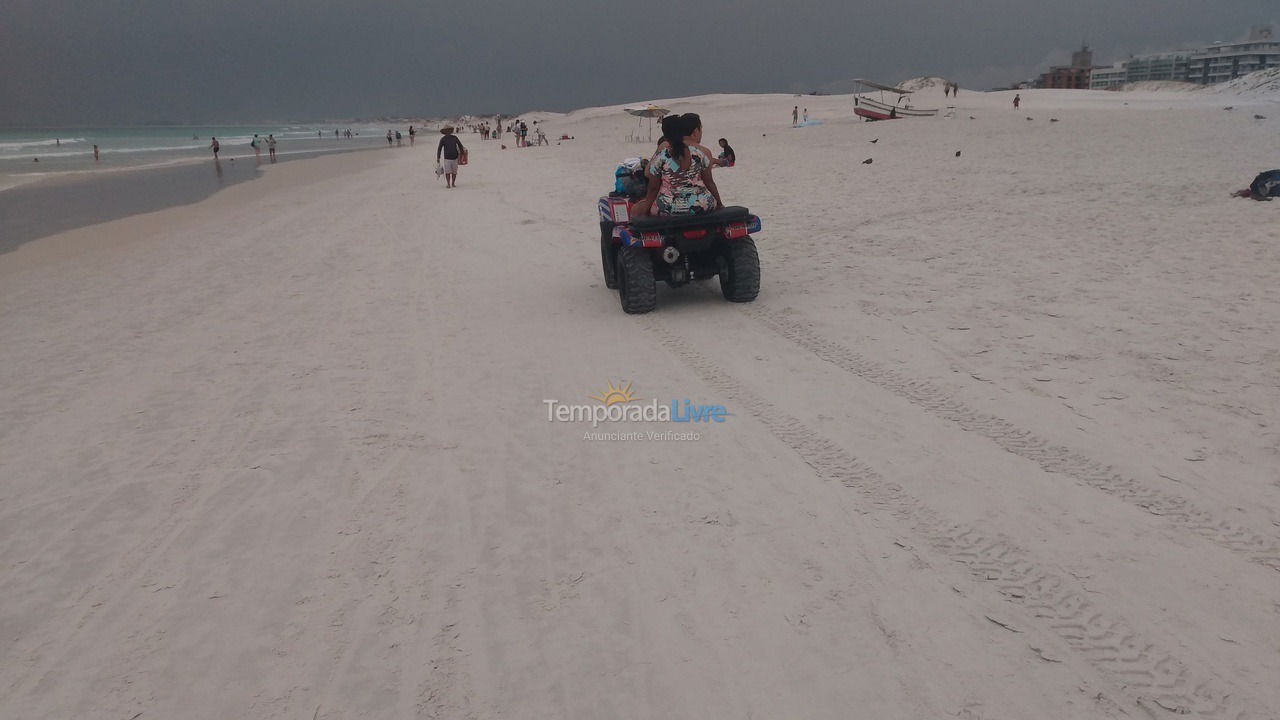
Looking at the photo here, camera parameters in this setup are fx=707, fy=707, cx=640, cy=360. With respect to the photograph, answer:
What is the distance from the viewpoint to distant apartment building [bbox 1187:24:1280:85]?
133125 mm

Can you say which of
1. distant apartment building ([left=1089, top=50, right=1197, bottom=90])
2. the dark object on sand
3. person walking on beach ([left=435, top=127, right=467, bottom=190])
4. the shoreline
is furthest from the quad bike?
distant apartment building ([left=1089, top=50, right=1197, bottom=90])

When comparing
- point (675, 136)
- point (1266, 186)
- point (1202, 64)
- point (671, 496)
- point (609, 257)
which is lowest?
point (671, 496)

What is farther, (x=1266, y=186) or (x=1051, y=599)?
(x=1266, y=186)

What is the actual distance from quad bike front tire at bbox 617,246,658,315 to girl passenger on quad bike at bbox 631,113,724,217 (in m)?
0.39

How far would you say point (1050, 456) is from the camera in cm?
394

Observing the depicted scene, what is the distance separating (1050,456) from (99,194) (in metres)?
27.5

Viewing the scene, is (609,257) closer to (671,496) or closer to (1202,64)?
(671,496)

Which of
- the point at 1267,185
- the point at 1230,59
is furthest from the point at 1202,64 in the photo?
the point at 1267,185

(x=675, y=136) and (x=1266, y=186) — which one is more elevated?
(x=675, y=136)

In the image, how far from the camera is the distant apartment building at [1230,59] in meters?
133

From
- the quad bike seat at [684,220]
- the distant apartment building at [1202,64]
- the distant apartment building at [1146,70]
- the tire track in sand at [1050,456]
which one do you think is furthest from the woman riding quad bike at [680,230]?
the distant apartment building at [1146,70]

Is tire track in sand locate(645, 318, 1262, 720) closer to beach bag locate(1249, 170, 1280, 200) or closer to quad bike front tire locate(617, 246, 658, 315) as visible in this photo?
quad bike front tire locate(617, 246, 658, 315)

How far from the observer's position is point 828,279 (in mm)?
7707

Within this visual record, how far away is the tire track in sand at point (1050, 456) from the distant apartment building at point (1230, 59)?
172 metres
